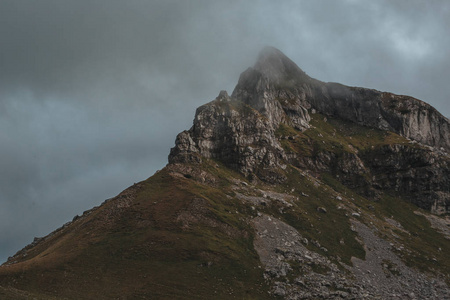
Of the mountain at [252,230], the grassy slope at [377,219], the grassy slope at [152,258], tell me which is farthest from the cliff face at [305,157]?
the grassy slope at [152,258]

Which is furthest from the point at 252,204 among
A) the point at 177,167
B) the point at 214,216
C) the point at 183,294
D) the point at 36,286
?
the point at 36,286

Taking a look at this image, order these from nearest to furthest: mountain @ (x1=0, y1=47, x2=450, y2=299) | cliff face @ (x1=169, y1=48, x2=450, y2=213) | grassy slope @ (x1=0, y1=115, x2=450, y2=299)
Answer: grassy slope @ (x1=0, y1=115, x2=450, y2=299), mountain @ (x1=0, y1=47, x2=450, y2=299), cliff face @ (x1=169, y1=48, x2=450, y2=213)

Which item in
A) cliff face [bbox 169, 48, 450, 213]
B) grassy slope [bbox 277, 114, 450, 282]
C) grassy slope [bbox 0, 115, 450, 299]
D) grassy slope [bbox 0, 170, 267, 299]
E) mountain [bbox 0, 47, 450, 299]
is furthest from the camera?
cliff face [bbox 169, 48, 450, 213]

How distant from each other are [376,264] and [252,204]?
42.2 meters

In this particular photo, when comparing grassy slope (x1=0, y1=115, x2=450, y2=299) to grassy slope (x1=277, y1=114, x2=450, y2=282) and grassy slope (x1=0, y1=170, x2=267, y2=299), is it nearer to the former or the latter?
grassy slope (x1=0, y1=170, x2=267, y2=299)

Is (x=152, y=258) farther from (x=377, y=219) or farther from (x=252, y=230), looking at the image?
(x=377, y=219)

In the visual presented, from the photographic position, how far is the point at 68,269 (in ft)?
211

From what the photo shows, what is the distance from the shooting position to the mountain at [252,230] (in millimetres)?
63281

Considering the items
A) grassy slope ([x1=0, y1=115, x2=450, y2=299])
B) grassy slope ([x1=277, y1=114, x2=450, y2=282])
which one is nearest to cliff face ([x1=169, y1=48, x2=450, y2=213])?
grassy slope ([x1=277, y1=114, x2=450, y2=282])

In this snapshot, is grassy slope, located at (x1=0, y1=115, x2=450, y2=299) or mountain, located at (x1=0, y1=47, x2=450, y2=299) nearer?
grassy slope, located at (x1=0, y1=115, x2=450, y2=299)

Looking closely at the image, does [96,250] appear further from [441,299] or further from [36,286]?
[441,299]

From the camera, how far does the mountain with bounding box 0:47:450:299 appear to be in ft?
208

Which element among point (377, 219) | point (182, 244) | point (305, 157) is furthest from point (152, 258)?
point (305, 157)

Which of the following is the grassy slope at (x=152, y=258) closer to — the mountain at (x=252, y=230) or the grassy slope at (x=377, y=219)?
the mountain at (x=252, y=230)
